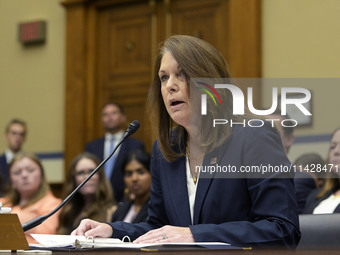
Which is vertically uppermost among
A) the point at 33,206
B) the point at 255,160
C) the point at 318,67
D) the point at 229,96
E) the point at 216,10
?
the point at 216,10

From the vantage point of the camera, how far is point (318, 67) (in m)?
5.02

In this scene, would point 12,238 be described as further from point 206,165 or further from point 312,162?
point 312,162

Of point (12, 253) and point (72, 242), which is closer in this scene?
point (12, 253)

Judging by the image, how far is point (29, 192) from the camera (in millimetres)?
3936

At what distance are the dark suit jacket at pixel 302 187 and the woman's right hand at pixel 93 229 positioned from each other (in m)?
1.57

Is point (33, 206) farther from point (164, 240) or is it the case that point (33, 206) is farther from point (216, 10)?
point (216, 10)

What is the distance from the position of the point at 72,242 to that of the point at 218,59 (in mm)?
769

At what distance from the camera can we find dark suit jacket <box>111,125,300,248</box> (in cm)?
170

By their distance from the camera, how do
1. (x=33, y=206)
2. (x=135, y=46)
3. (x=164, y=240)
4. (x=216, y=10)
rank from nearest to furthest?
1. (x=164, y=240)
2. (x=33, y=206)
3. (x=216, y=10)
4. (x=135, y=46)

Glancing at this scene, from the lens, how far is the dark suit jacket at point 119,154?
4.69 metres

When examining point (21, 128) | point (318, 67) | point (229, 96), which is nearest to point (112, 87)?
point (21, 128)

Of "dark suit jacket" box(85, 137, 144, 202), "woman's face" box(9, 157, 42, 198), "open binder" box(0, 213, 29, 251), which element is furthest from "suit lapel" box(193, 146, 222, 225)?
"dark suit jacket" box(85, 137, 144, 202)

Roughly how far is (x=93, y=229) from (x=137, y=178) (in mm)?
2141

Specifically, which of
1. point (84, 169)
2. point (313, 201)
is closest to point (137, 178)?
point (84, 169)
